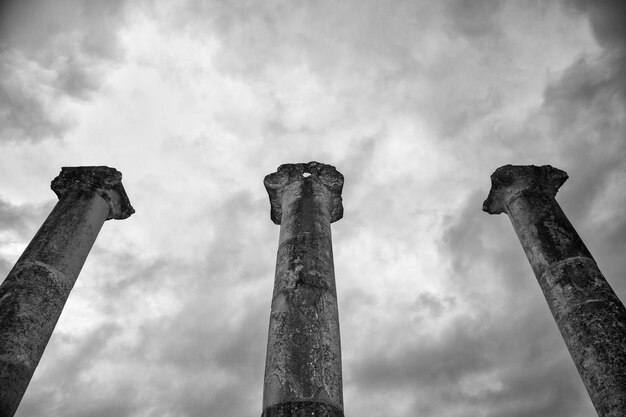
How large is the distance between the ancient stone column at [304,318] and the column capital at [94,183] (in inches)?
212

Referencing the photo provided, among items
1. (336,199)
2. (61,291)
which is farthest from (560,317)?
(61,291)

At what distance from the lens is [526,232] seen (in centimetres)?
1089

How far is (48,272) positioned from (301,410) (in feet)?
22.8

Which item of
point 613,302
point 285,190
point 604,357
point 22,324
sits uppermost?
point 285,190

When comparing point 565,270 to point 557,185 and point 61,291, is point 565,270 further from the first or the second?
point 61,291

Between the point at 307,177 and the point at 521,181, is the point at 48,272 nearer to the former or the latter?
the point at 307,177

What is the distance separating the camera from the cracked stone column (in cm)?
771

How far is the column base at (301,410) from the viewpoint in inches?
243

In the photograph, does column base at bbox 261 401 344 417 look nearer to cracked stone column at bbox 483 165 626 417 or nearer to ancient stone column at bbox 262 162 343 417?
ancient stone column at bbox 262 162 343 417

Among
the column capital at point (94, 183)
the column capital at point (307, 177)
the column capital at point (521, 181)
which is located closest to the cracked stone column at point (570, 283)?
the column capital at point (521, 181)

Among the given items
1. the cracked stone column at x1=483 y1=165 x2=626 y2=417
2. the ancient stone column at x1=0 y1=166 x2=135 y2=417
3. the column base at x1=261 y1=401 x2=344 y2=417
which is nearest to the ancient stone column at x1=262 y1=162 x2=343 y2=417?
the column base at x1=261 y1=401 x2=344 y2=417

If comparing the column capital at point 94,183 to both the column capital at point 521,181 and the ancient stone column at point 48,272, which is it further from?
the column capital at point 521,181

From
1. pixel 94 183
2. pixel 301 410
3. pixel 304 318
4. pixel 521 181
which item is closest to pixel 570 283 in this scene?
pixel 521 181

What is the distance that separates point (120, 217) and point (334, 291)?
→ 8362 mm
